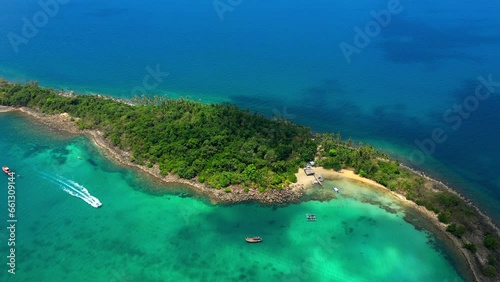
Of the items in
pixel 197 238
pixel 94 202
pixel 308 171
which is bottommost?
pixel 94 202

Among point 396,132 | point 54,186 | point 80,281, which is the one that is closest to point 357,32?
point 396,132

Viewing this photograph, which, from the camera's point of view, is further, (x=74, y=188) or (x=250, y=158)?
(x=250, y=158)

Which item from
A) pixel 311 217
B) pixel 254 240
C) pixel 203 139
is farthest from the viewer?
pixel 203 139

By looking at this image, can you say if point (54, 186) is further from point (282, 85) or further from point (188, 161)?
point (282, 85)

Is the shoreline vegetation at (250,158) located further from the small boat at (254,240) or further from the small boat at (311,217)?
the small boat at (254,240)

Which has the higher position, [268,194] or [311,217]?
[268,194]

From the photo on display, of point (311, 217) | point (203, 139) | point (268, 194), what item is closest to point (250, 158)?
point (268, 194)

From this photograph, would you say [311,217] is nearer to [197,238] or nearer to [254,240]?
[254,240]

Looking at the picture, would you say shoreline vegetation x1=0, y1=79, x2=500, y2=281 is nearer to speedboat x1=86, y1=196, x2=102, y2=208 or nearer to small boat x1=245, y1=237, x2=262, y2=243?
small boat x1=245, y1=237, x2=262, y2=243
